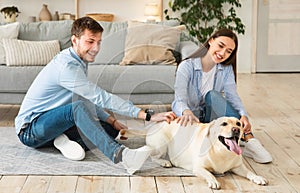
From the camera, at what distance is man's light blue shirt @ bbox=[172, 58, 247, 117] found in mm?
3409

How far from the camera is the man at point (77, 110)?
3111 mm

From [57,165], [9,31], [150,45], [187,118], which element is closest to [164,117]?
[187,118]

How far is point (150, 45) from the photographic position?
416cm

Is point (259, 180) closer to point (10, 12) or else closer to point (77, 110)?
point (77, 110)

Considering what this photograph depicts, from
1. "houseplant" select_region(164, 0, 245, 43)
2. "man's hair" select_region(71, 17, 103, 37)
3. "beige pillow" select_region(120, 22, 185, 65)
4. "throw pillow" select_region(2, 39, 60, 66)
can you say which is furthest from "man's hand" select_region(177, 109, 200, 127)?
"houseplant" select_region(164, 0, 245, 43)

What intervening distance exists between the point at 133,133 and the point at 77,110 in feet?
1.31

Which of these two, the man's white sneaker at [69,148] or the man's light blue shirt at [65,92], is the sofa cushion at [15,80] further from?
the man's white sneaker at [69,148]

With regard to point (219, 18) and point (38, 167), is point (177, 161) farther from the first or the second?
point (219, 18)

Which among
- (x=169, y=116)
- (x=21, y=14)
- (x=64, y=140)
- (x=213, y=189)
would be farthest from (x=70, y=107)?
(x=21, y=14)

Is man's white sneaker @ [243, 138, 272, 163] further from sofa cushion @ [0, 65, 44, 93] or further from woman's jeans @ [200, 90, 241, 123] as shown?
sofa cushion @ [0, 65, 44, 93]

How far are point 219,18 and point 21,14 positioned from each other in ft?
8.23

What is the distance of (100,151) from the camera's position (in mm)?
3439

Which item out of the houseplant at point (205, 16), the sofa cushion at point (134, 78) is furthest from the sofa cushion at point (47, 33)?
the houseplant at point (205, 16)

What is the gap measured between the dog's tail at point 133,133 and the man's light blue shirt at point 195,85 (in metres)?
0.23
